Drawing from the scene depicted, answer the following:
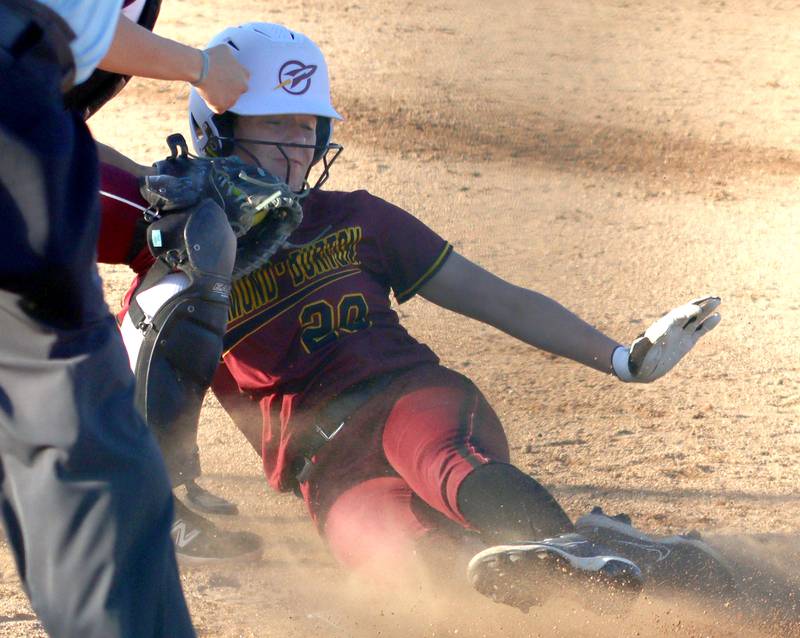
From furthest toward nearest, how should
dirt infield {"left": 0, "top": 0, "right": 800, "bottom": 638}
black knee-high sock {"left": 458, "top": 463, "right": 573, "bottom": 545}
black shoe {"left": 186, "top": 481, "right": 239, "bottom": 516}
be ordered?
1. black shoe {"left": 186, "top": 481, "right": 239, "bottom": 516}
2. dirt infield {"left": 0, "top": 0, "right": 800, "bottom": 638}
3. black knee-high sock {"left": 458, "top": 463, "right": 573, "bottom": 545}

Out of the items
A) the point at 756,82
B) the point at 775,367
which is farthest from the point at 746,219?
the point at 756,82

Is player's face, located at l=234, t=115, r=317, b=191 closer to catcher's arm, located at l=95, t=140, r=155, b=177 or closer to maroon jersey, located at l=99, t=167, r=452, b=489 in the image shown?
maroon jersey, located at l=99, t=167, r=452, b=489

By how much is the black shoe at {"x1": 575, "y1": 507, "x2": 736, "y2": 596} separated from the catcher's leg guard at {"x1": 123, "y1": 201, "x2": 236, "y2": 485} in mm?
884

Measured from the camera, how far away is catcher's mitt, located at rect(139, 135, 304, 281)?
262cm

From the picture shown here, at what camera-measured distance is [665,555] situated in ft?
8.09

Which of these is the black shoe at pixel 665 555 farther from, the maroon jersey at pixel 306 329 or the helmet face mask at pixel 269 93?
the helmet face mask at pixel 269 93

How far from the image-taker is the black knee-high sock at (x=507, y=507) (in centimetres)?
236

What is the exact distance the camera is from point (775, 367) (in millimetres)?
3996

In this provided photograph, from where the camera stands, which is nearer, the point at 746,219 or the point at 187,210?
the point at 187,210

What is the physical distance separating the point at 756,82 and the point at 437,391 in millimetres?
5747

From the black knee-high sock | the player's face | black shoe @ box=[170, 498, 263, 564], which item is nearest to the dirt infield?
black shoe @ box=[170, 498, 263, 564]

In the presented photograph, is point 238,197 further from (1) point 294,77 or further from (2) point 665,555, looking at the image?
(2) point 665,555

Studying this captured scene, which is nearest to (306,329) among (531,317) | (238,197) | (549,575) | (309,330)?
(309,330)

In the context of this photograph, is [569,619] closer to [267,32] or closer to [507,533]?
[507,533]
